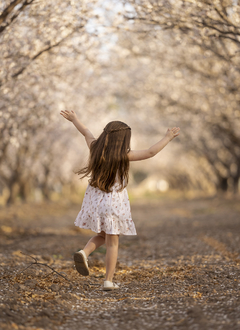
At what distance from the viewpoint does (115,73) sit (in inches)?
609

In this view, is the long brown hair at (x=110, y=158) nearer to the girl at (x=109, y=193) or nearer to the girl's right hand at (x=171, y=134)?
the girl at (x=109, y=193)

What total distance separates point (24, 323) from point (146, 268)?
106 inches

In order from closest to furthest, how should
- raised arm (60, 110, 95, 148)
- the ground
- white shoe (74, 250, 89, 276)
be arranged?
the ground
white shoe (74, 250, 89, 276)
raised arm (60, 110, 95, 148)

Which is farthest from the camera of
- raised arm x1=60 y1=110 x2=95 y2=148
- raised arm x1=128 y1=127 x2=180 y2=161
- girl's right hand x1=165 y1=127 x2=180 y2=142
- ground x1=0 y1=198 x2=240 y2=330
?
raised arm x1=60 y1=110 x2=95 y2=148

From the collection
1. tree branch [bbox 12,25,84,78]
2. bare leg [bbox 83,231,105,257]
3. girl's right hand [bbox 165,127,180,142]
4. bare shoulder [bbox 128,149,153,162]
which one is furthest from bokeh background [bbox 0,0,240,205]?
bare leg [bbox 83,231,105,257]

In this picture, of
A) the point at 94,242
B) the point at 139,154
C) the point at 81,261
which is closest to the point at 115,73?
the point at 139,154

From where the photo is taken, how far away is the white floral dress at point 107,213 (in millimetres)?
4098

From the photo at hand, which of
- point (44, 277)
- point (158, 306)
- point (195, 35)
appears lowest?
point (44, 277)

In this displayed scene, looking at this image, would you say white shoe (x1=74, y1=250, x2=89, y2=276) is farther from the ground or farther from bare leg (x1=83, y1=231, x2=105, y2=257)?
the ground

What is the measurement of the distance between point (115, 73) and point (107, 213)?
40.0 feet

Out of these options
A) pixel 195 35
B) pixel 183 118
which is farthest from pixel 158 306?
pixel 183 118

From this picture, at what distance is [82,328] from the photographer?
9.75ft

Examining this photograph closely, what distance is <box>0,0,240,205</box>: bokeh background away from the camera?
6.85m

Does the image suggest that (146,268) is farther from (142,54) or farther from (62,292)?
(142,54)
